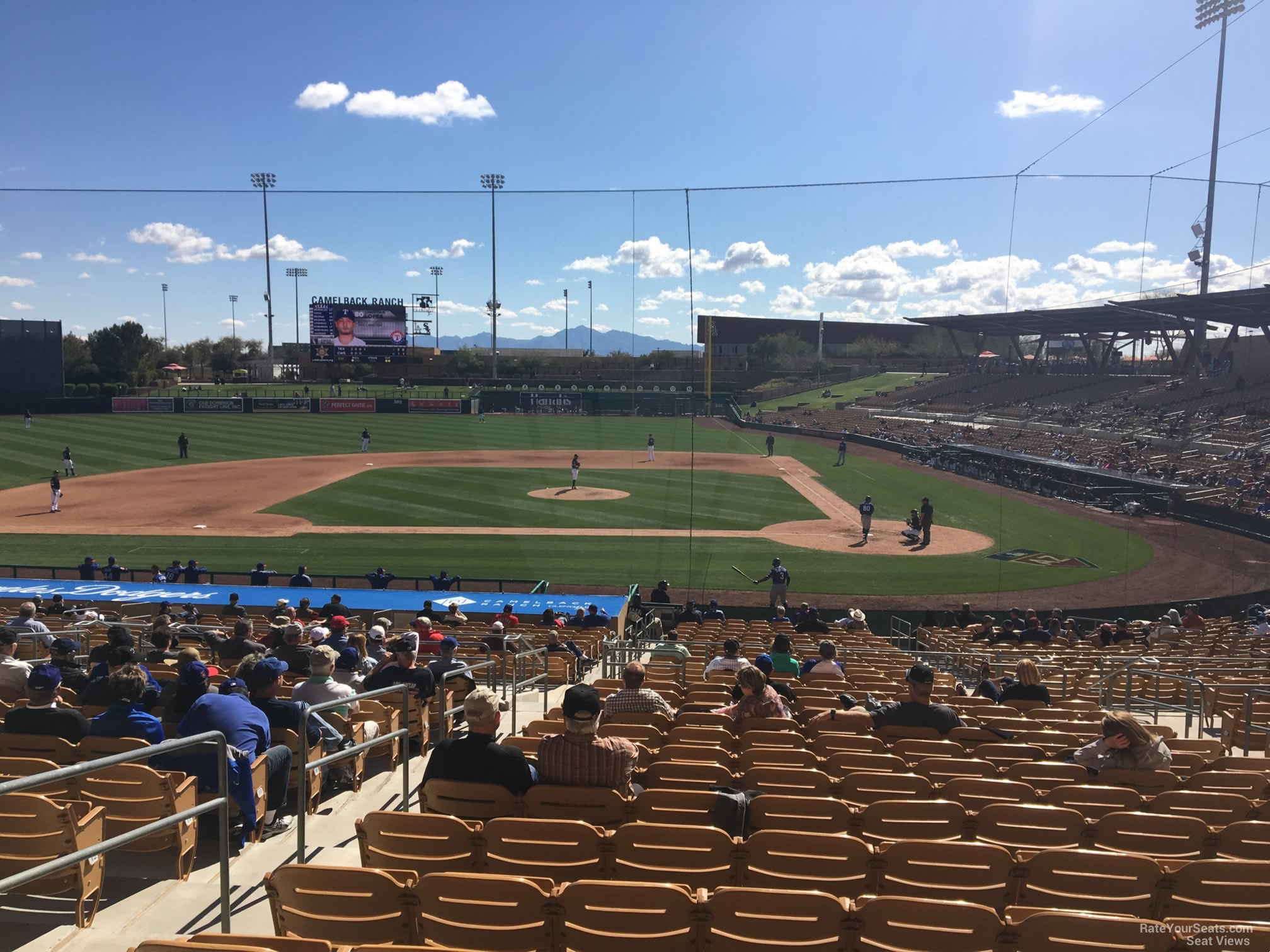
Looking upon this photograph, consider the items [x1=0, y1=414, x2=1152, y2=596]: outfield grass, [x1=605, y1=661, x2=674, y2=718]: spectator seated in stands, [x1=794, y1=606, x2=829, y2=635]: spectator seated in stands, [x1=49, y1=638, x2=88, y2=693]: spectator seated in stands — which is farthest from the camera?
[x1=0, y1=414, x2=1152, y2=596]: outfield grass

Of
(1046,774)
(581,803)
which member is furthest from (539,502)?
(581,803)

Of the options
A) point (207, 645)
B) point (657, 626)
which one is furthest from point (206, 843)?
point (657, 626)

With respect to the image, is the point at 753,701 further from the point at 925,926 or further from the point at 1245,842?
the point at 925,926

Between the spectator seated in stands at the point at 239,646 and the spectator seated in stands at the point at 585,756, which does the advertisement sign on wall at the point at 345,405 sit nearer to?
the spectator seated in stands at the point at 239,646

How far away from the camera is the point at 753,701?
280 inches

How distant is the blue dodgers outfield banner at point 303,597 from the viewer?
16.9m

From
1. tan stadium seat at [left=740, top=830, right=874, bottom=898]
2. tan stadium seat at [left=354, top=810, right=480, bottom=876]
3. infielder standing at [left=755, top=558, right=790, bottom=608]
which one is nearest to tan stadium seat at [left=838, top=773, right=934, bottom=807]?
tan stadium seat at [left=740, top=830, right=874, bottom=898]

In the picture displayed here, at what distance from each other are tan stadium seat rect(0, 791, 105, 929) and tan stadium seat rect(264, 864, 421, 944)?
1271mm

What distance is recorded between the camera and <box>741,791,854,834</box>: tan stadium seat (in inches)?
180

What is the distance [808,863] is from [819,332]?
303ft

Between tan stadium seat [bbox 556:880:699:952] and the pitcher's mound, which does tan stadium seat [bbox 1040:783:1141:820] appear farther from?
the pitcher's mound

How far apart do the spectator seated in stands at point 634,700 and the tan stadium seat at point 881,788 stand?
6.73 feet

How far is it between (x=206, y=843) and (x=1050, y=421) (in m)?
48.1

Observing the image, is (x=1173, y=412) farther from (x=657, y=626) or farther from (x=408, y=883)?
(x=408, y=883)
